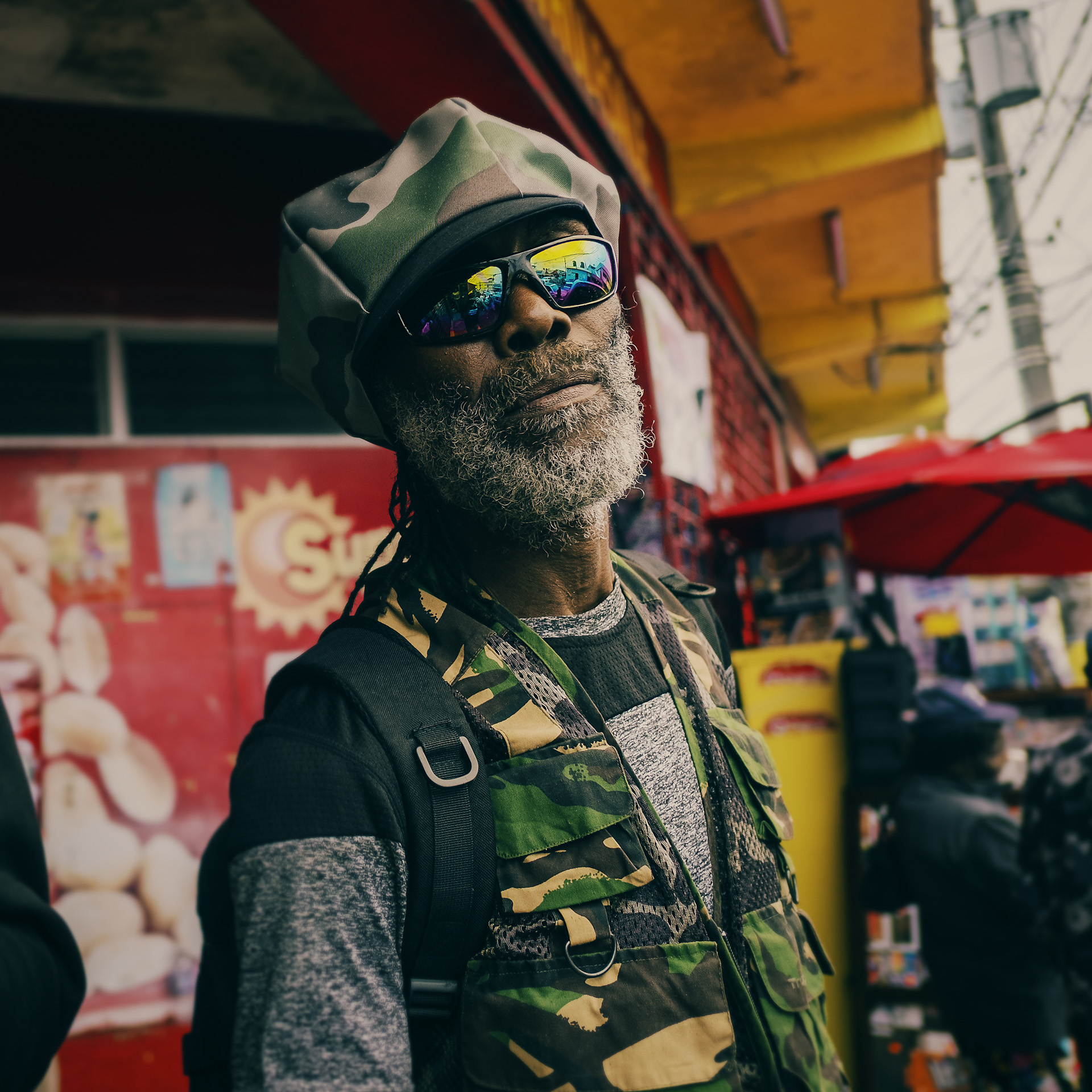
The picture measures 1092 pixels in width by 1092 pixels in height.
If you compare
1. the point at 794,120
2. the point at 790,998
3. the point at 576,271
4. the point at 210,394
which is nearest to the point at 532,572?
the point at 576,271

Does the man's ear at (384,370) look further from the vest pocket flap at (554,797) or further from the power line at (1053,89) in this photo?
the power line at (1053,89)

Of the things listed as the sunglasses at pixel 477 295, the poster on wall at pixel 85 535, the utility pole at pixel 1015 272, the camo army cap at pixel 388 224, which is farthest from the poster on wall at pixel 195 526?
the utility pole at pixel 1015 272

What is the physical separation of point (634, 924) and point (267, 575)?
2983 mm

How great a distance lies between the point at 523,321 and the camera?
1.39m

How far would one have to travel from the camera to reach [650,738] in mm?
1372

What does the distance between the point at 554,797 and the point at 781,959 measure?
0.43 meters

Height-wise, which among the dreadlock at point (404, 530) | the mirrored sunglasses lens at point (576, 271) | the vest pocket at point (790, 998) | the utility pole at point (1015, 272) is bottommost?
the vest pocket at point (790, 998)

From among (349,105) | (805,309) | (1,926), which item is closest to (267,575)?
(349,105)

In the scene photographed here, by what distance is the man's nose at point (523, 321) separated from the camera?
54.7 inches

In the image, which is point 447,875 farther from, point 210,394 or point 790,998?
point 210,394

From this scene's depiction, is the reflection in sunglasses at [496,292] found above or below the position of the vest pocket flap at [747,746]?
above

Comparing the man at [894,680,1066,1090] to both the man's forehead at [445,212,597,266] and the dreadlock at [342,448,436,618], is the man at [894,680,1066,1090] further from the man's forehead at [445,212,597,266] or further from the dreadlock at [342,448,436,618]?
the man's forehead at [445,212,597,266]

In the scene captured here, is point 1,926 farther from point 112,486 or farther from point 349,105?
point 349,105

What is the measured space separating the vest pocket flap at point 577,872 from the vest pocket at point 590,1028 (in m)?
0.07
